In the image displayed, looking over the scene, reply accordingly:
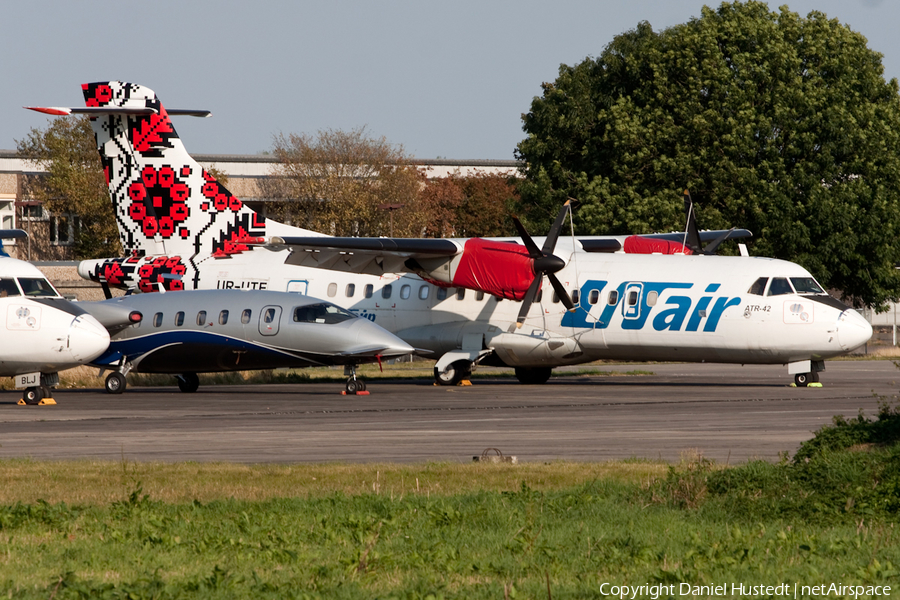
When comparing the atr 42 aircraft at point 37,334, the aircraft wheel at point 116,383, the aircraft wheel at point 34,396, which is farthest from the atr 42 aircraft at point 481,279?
the aircraft wheel at point 34,396

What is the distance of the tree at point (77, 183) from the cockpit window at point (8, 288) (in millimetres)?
52611

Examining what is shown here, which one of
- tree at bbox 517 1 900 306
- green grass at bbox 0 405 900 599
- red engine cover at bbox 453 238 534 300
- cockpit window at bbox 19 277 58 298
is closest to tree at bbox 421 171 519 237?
tree at bbox 517 1 900 306

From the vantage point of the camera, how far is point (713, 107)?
49719 millimetres

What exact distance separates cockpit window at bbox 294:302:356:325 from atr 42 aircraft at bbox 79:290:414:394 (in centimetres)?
2

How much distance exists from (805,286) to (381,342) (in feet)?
33.4

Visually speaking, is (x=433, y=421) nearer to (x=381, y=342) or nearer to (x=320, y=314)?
(x=381, y=342)

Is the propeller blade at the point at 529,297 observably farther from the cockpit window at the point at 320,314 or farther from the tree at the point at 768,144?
the tree at the point at 768,144

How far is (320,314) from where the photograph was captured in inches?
1101

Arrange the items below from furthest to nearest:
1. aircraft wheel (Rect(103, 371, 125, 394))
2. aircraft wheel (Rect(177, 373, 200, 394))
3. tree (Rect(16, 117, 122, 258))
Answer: tree (Rect(16, 117, 122, 258)), aircraft wheel (Rect(177, 373, 200, 394)), aircraft wheel (Rect(103, 371, 125, 394))

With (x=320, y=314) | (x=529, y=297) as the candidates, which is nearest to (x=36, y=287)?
(x=320, y=314)

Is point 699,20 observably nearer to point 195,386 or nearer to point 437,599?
point 195,386

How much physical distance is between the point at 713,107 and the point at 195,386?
94.4ft

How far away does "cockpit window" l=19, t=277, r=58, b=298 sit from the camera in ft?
80.8

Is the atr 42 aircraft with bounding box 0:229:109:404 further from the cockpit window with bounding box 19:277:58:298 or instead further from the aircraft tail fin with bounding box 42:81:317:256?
the aircraft tail fin with bounding box 42:81:317:256
